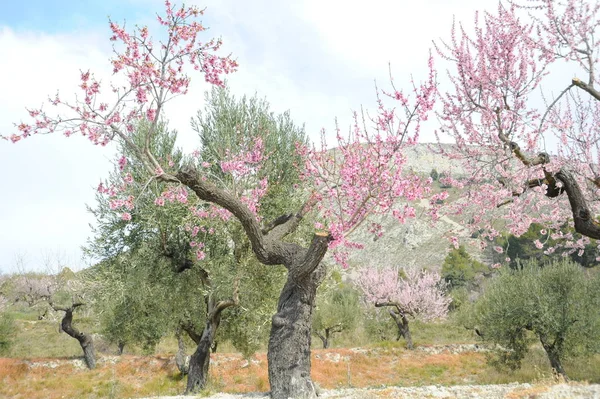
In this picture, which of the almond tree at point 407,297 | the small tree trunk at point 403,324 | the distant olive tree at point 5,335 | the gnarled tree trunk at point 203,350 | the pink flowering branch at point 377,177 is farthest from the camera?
the almond tree at point 407,297

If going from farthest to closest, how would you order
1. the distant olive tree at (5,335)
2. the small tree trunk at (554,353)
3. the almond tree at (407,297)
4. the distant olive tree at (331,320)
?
the distant olive tree at (331,320)
the almond tree at (407,297)
the distant olive tree at (5,335)
the small tree trunk at (554,353)

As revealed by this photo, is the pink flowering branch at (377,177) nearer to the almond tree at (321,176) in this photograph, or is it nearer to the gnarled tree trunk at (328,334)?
the almond tree at (321,176)

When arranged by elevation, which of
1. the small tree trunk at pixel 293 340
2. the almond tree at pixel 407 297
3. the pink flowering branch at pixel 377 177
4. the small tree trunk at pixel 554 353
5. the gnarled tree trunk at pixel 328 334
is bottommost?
the gnarled tree trunk at pixel 328 334

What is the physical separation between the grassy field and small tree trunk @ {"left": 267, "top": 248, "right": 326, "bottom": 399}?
26.4 ft

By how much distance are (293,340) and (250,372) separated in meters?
15.1

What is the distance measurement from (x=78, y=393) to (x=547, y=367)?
23.0 meters

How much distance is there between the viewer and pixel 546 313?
820 inches

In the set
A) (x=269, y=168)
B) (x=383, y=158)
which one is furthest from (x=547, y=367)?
(x=383, y=158)

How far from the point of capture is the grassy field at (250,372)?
20828 mm

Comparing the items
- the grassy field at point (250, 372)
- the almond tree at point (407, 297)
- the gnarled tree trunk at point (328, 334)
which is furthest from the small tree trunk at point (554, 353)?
the gnarled tree trunk at point (328, 334)

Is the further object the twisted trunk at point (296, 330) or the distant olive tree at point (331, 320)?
the distant olive tree at point (331, 320)

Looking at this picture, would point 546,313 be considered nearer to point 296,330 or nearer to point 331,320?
point 296,330

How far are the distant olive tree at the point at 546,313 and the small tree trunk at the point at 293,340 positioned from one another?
15683 millimetres

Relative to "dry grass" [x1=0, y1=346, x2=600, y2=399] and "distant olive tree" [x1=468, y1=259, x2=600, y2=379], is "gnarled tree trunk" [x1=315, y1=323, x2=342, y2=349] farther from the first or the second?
"distant olive tree" [x1=468, y1=259, x2=600, y2=379]
